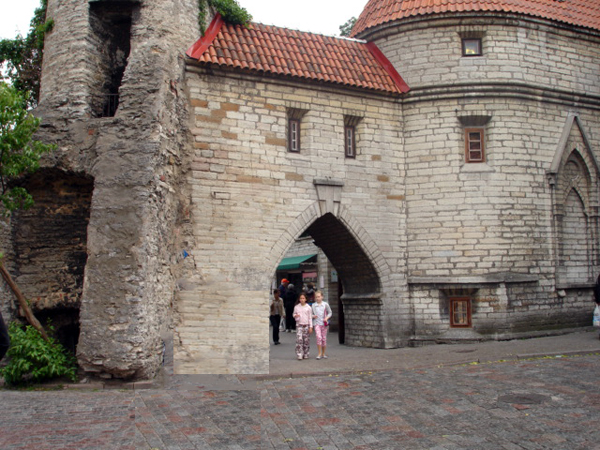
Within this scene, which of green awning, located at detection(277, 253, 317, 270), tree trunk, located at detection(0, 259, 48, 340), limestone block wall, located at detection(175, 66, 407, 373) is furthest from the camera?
green awning, located at detection(277, 253, 317, 270)

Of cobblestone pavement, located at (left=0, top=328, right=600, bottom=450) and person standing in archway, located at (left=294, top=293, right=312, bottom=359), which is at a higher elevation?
person standing in archway, located at (left=294, top=293, right=312, bottom=359)

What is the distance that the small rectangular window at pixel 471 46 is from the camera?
16109 millimetres

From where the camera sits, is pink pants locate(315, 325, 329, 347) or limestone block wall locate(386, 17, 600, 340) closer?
pink pants locate(315, 325, 329, 347)

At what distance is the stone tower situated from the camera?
1052 cm

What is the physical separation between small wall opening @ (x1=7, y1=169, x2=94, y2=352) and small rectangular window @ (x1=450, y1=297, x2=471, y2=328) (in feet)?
28.5

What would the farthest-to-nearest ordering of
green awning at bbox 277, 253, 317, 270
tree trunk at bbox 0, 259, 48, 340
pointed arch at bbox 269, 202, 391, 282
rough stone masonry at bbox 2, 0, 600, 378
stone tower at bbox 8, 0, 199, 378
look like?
1. green awning at bbox 277, 253, 317, 270
2. pointed arch at bbox 269, 202, 391, 282
3. rough stone masonry at bbox 2, 0, 600, 378
4. tree trunk at bbox 0, 259, 48, 340
5. stone tower at bbox 8, 0, 199, 378

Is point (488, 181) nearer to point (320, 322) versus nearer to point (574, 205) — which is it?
point (574, 205)

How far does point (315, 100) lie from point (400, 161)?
9.00ft

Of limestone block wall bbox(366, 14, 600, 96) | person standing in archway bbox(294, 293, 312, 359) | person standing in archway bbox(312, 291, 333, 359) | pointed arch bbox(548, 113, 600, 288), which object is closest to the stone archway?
person standing in archway bbox(294, 293, 312, 359)

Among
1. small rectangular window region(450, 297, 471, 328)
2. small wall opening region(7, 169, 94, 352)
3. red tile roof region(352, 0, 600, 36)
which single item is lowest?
small rectangular window region(450, 297, 471, 328)

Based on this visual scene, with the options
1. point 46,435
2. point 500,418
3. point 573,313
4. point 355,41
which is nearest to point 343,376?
point 500,418

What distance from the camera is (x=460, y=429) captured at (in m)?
7.38

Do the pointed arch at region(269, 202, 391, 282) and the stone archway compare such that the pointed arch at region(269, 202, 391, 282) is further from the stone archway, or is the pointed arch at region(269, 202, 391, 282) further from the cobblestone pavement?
the cobblestone pavement

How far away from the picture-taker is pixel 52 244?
12289 mm
